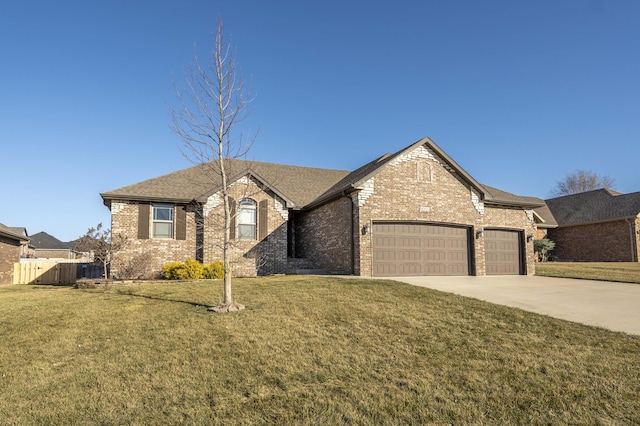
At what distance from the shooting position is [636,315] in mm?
8969

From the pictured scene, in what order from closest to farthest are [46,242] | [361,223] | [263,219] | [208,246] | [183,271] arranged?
[183,271] < [361,223] < [208,246] < [263,219] < [46,242]

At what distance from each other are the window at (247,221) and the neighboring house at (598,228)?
86.4ft

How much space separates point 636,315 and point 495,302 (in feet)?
9.91

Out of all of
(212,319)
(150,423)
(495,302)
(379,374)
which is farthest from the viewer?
(495,302)

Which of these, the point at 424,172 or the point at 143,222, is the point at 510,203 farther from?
the point at 143,222

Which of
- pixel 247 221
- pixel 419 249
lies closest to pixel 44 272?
pixel 247 221

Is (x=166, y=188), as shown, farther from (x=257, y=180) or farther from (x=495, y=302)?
(x=495, y=302)

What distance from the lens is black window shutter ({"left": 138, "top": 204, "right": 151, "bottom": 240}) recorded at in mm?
17484

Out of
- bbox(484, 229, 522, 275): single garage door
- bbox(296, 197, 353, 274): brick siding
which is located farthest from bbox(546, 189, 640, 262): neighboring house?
bbox(296, 197, 353, 274): brick siding

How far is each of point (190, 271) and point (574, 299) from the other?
44.6ft

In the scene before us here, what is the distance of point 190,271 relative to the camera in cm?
1577

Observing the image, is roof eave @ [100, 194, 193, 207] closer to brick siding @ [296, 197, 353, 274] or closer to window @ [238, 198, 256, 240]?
window @ [238, 198, 256, 240]

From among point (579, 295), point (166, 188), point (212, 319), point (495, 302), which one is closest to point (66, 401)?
point (212, 319)

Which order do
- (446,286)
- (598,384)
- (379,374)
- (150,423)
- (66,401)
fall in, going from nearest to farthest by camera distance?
(150,423), (66,401), (598,384), (379,374), (446,286)
